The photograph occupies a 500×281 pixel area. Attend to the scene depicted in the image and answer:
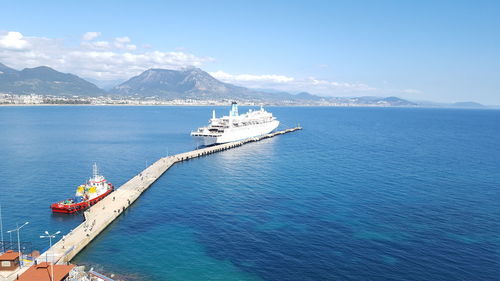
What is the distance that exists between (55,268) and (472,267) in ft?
156

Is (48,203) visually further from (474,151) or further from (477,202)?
(474,151)

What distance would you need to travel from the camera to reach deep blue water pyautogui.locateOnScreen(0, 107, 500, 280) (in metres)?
41.1

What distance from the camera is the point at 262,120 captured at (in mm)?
187750

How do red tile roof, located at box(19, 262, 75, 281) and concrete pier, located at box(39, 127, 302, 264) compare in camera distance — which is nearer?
red tile roof, located at box(19, 262, 75, 281)

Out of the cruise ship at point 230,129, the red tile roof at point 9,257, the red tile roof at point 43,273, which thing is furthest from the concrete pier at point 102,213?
the cruise ship at point 230,129

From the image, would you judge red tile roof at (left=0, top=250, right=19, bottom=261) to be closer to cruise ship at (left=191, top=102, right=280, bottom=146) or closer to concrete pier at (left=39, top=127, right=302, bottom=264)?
concrete pier at (left=39, top=127, right=302, bottom=264)

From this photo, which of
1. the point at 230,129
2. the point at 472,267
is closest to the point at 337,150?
the point at 230,129

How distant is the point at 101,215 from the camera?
182 feet

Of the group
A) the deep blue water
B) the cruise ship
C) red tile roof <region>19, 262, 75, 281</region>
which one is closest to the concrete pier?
the deep blue water

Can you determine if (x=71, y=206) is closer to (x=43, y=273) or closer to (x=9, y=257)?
(x=9, y=257)

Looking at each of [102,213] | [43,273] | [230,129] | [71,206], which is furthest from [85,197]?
[230,129]

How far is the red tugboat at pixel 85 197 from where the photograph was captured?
191ft

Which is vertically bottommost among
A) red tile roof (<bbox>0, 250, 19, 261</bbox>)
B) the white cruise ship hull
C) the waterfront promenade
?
the waterfront promenade

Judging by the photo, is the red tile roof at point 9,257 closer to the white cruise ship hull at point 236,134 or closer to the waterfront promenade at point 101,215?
the waterfront promenade at point 101,215
